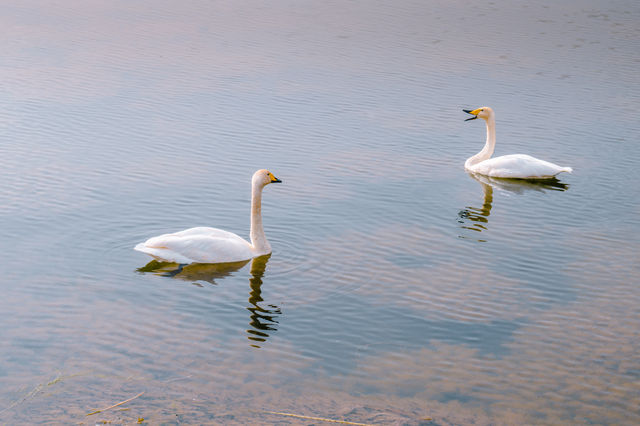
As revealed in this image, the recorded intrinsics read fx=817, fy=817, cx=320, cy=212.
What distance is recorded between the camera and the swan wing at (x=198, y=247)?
11258mm

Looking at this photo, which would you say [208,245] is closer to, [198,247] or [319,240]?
[198,247]

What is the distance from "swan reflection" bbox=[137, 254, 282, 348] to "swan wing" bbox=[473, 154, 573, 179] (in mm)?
6100

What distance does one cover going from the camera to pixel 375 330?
9.74 meters

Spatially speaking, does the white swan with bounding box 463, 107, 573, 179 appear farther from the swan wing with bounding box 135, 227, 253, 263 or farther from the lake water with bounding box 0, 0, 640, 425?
the swan wing with bounding box 135, 227, 253, 263

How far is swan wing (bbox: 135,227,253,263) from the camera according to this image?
36.9ft

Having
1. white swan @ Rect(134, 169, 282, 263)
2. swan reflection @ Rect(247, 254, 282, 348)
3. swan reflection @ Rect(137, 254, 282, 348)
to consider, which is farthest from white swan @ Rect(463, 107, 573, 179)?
swan reflection @ Rect(247, 254, 282, 348)

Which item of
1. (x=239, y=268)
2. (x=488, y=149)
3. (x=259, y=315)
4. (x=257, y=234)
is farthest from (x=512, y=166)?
(x=259, y=315)

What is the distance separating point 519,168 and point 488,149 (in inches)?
53.5

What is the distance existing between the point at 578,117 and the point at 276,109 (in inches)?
300

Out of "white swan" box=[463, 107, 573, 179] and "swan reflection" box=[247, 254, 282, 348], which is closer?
"swan reflection" box=[247, 254, 282, 348]

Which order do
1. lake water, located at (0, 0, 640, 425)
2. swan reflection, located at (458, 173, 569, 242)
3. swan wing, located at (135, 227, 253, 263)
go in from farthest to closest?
swan reflection, located at (458, 173, 569, 242) < swan wing, located at (135, 227, 253, 263) < lake water, located at (0, 0, 640, 425)

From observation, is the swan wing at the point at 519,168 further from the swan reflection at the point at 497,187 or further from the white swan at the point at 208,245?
the white swan at the point at 208,245

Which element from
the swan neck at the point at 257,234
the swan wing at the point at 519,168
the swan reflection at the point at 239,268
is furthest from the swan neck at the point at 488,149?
the swan reflection at the point at 239,268

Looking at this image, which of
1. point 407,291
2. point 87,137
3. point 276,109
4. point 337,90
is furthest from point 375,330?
point 337,90
